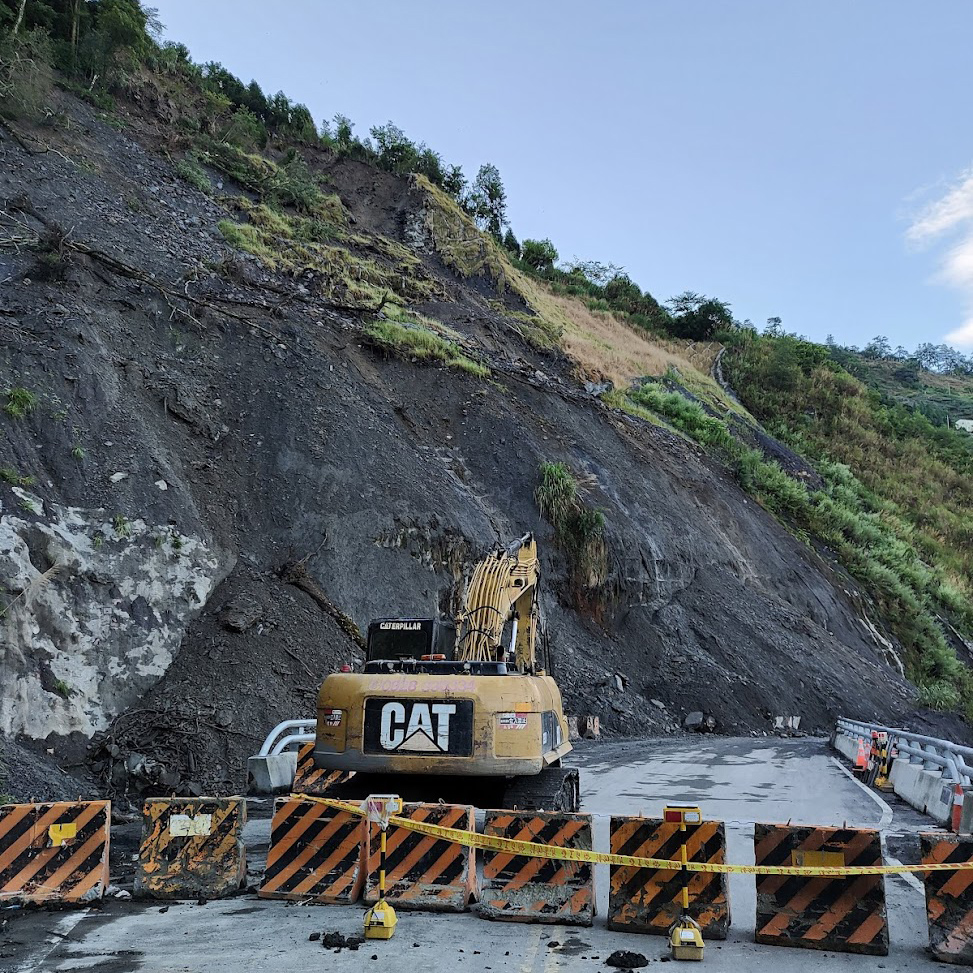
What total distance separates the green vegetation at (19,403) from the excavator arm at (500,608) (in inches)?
346

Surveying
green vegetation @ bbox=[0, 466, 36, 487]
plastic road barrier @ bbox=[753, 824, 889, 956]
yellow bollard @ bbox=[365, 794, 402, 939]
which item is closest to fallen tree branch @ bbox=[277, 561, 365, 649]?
green vegetation @ bbox=[0, 466, 36, 487]

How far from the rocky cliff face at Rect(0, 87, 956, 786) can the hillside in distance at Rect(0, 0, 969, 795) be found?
2.8 inches

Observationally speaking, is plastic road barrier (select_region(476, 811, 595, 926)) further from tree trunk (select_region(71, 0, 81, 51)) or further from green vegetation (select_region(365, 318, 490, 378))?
tree trunk (select_region(71, 0, 81, 51))

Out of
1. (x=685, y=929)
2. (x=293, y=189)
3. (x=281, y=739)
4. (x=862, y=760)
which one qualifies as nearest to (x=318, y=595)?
(x=281, y=739)

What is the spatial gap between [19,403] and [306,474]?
5.81 metres

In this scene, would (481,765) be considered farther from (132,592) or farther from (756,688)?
(756,688)

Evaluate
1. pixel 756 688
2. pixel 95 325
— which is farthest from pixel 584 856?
pixel 756 688

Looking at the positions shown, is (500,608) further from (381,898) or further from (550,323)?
(550,323)

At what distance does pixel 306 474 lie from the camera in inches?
736

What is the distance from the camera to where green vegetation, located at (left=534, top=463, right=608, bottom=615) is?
935 inches

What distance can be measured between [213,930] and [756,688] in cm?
2031

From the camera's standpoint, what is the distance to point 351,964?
5.05 meters

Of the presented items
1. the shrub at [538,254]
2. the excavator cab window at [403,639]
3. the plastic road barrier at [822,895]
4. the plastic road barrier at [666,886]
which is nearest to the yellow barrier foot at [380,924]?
the plastic road barrier at [666,886]

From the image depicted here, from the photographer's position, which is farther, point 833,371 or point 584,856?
point 833,371
